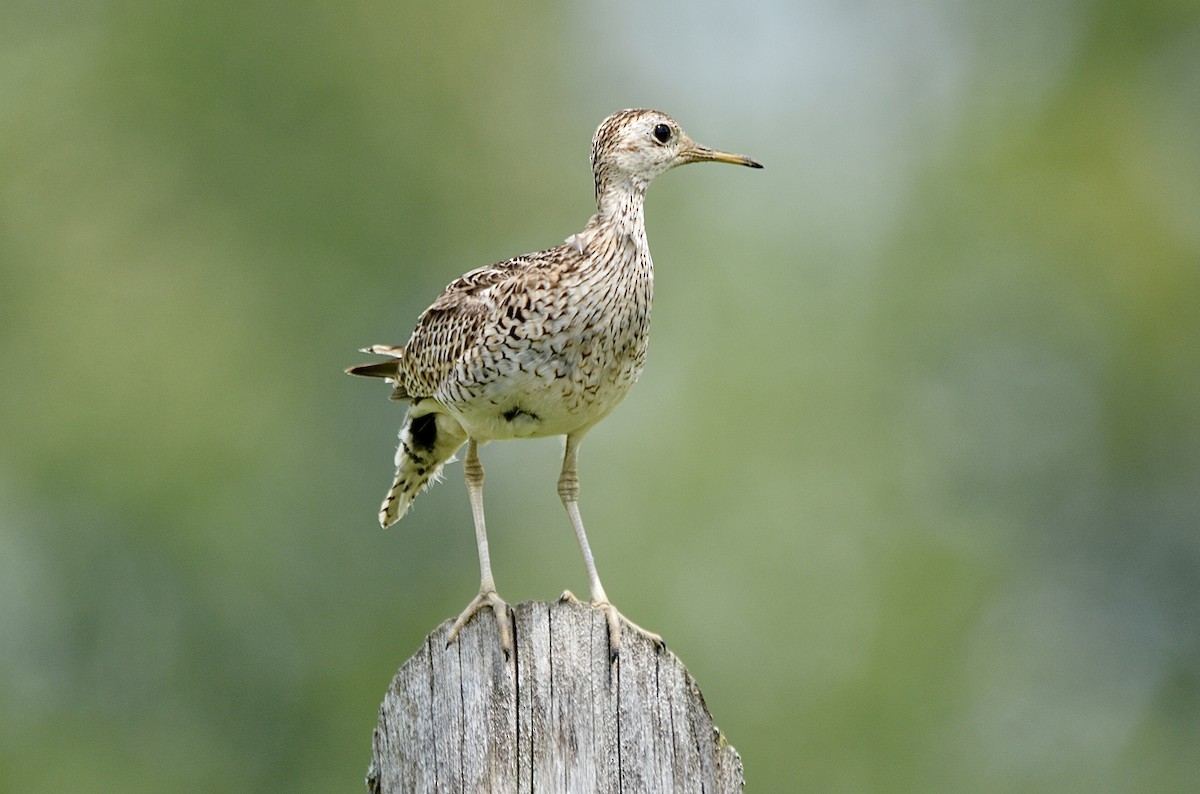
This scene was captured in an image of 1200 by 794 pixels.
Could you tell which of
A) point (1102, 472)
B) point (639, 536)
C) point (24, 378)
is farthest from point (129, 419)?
point (1102, 472)

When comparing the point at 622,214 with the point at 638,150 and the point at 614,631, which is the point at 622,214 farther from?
the point at 614,631

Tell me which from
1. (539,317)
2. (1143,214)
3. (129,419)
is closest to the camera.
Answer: (539,317)

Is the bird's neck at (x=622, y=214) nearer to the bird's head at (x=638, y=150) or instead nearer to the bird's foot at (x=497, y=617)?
the bird's head at (x=638, y=150)

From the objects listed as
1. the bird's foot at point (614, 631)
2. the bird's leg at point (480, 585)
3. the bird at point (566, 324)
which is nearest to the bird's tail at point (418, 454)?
the bird's leg at point (480, 585)

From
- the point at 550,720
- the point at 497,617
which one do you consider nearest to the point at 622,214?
the point at 497,617

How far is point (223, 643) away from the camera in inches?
1056

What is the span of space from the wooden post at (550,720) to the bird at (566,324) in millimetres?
1061

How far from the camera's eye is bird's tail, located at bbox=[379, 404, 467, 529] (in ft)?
32.4

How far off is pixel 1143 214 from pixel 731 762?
25.8m

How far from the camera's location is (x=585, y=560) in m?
8.44

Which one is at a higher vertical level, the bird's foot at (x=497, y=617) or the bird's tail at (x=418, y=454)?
the bird's tail at (x=418, y=454)

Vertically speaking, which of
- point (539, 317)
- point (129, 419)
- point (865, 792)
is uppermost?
point (129, 419)

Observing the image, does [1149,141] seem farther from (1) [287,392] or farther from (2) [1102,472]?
(1) [287,392]

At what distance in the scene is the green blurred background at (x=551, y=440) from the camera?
86.3ft
